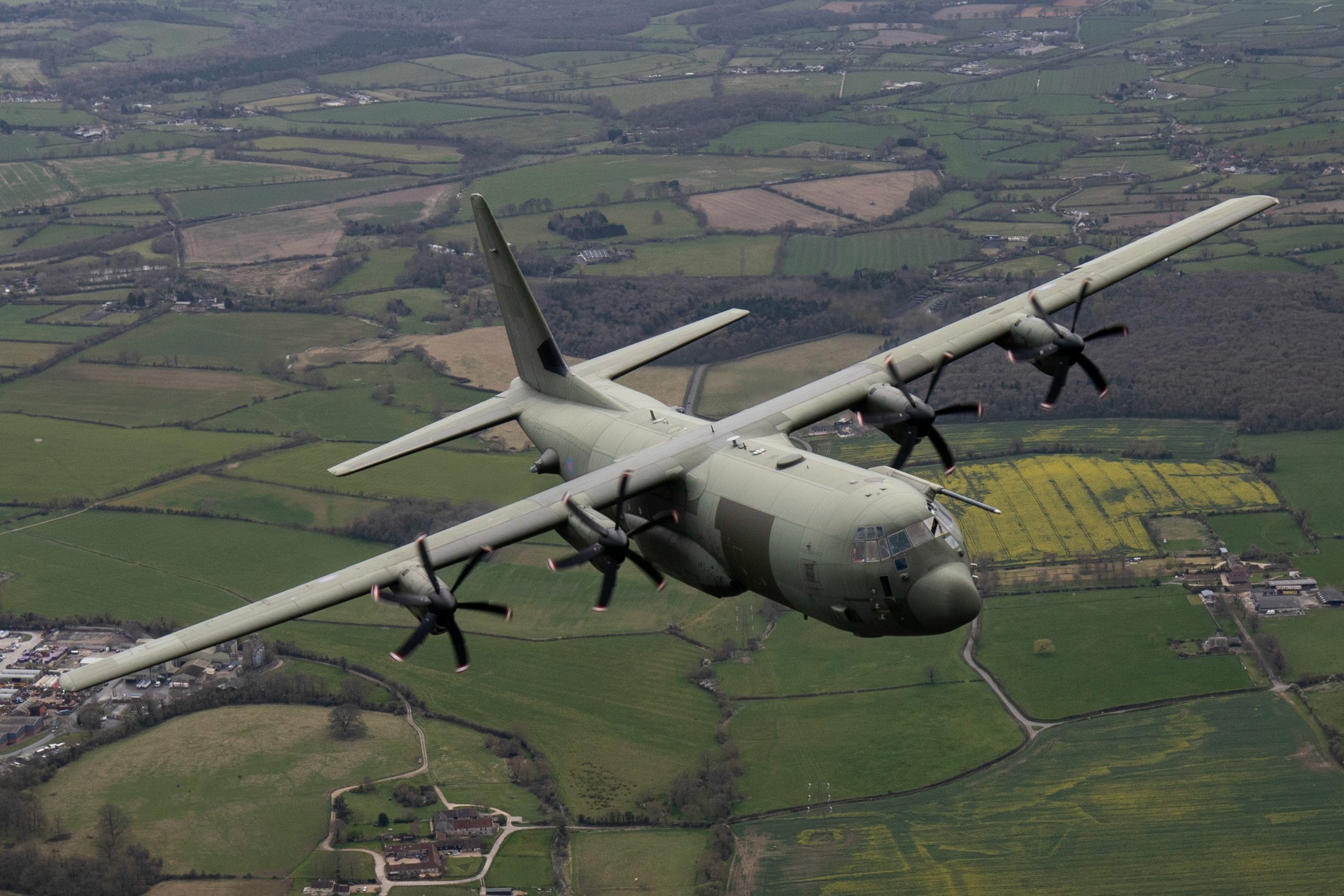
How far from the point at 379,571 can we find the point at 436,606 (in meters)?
3.21

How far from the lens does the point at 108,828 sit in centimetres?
9512

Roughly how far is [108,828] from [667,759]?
37010 millimetres

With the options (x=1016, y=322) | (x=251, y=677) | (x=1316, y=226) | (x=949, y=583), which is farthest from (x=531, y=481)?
(x=1316, y=226)

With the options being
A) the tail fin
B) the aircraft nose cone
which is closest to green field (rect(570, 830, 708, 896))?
the tail fin

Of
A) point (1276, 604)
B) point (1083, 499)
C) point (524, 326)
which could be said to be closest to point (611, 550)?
point (524, 326)

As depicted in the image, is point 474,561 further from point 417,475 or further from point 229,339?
point 229,339

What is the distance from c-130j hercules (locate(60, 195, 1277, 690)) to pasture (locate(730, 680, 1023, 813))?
139 feet

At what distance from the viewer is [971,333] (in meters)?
Result: 64.9

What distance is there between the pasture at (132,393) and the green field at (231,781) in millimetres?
56092

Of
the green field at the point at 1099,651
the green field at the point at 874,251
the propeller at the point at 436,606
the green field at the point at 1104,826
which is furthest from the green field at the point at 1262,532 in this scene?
the propeller at the point at 436,606

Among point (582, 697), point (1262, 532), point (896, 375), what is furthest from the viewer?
point (1262, 532)

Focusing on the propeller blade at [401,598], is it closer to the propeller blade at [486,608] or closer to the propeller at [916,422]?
the propeller blade at [486,608]

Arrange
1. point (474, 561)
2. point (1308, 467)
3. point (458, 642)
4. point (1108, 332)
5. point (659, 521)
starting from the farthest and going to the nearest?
point (1308, 467) → point (1108, 332) → point (659, 521) → point (458, 642) → point (474, 561)

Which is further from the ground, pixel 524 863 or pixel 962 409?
pixel 962 409
